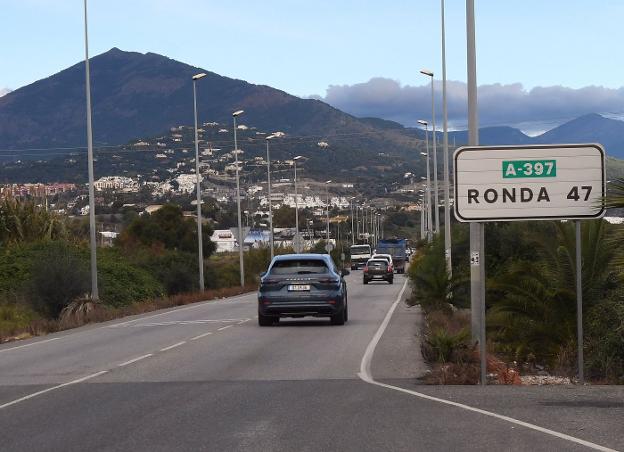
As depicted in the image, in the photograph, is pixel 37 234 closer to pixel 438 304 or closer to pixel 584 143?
pixel 438 304

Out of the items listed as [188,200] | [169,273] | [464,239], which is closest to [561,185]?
[464,239]

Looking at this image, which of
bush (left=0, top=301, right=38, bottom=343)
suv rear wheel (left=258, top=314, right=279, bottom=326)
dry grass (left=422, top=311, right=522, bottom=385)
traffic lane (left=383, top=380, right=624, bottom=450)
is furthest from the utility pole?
bush (left=0, top=301, right=38, bottom=343)

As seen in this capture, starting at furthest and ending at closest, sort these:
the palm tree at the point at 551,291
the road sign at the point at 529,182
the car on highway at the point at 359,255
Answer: the car on highway at the point at 359,255 → the palm tree at the point at 551,291 → the road sign at the point at 529,182

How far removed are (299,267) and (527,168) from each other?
14.1 m

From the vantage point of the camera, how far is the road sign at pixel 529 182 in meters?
14.7

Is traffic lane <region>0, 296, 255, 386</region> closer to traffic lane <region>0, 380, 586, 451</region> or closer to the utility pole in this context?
traffic lane <region>0, 380, 586, 451</region>

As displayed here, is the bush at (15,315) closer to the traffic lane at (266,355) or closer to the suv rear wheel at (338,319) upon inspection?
the traffic lane at (266,355)

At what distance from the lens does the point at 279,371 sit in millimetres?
17047

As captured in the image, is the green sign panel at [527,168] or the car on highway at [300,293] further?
the car on highway at [300,293]

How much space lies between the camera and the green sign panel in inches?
581

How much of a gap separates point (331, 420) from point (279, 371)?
17.7 feet

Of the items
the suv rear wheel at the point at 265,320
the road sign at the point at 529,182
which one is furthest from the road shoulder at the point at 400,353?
the suv rear wheel at the point at 265,320

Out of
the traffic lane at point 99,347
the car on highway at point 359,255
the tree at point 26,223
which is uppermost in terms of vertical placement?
the tree at point 26,223

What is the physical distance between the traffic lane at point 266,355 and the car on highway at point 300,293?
0.37 m
